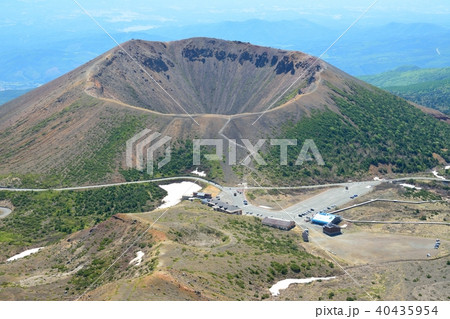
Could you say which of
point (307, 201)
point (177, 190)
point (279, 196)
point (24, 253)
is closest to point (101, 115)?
point (177, 190)

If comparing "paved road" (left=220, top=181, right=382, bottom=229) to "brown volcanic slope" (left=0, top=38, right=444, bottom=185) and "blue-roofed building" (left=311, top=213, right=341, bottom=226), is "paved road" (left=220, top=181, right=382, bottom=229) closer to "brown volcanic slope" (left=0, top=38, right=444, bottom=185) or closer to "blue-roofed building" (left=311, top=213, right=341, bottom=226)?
"blue-roofed building" (left=311, top=213, right=341, bottom=226)

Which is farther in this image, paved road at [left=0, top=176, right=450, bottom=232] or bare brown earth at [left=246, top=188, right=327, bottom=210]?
bare brown earth at [left=246, top=188, right=327, bottom=210]

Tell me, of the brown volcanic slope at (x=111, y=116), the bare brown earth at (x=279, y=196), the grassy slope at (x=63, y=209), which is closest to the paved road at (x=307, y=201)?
the bare brown earth at (x=279, y=196)

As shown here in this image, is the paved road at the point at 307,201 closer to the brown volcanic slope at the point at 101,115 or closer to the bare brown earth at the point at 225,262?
the bare brown earth at the point at 225,262

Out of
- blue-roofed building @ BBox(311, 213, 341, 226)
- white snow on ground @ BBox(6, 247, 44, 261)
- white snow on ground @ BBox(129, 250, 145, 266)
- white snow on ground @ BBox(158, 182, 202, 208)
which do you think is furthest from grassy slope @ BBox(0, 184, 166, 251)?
white snow on ground @ BBox(129, 250, 145, 266)

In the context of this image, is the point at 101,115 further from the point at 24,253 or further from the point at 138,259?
the point at 138,259

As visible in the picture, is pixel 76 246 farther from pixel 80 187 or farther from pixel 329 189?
pixel 329 189
